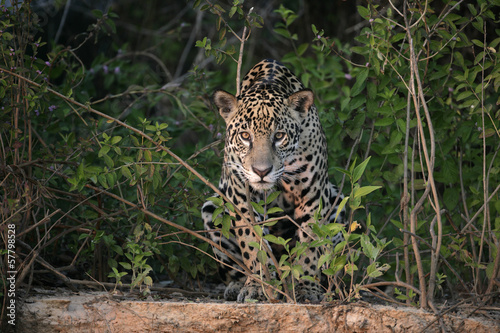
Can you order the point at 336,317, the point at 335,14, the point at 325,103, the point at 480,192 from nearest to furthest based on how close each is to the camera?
the point at 336,317 < the point at 480,192 < the point at 325,103 < the point at 335,14

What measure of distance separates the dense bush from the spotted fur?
0.28 m

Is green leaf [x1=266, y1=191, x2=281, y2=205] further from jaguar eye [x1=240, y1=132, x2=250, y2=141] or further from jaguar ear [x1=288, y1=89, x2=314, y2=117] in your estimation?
jaguar ear [x1=288, y1=89, x2=314, y2=117]

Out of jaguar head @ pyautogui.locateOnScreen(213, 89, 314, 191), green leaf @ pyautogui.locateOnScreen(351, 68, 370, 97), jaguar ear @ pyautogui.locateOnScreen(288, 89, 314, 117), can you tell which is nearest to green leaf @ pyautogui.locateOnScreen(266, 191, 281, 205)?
jaguar head @ pyautogui.locateOnScreen(213, 89, 314, 191)

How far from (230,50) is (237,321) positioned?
203cm

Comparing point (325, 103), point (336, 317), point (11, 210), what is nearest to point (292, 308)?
point (336, 317)

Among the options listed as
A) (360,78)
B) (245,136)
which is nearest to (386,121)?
(360,78)

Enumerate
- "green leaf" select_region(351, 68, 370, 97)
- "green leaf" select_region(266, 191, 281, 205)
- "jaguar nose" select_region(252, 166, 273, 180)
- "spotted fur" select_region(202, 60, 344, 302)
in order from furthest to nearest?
"green leaf" select_region(351, 68, 370, 97), "spotted fur" select_region(202, 60, 344, 302), "jaguar nose" select_region(252, 166, 273, 180), "green leaf" select_region(266, 191, 281, 205)

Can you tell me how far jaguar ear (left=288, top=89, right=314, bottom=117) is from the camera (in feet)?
17.2

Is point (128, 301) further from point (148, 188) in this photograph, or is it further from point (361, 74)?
point (361, 74)

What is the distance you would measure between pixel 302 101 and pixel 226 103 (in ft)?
2.04

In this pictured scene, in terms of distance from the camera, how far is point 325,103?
733cm

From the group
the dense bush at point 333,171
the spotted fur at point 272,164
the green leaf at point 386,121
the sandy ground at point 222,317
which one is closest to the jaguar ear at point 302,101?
the spotted fur at point 272,164

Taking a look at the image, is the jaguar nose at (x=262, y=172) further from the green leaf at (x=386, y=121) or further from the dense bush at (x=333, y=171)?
the green leaf at (x=386, y=121)

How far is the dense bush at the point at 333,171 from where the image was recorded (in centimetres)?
453
